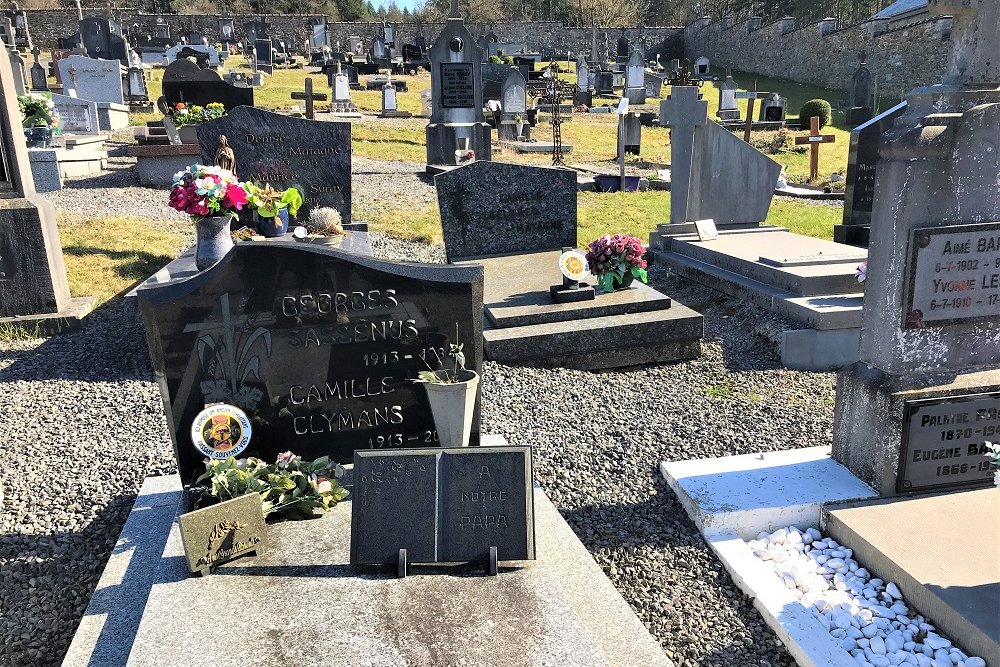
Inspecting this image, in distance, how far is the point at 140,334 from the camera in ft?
21.1

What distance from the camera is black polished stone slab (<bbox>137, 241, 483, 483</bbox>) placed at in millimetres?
3531

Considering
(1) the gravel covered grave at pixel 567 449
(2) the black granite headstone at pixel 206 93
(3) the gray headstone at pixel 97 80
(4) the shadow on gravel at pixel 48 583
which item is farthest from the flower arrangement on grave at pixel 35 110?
(4) the shadow on gravel at pixel 48 583

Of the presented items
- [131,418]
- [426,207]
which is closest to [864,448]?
[131,418]

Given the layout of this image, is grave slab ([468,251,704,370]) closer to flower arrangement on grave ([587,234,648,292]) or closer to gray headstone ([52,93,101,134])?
flower arrangement on grave ([587,234,648,292])

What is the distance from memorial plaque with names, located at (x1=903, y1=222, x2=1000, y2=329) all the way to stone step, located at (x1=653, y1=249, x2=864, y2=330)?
2534 mm

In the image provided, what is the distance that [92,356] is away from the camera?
20.3 ft

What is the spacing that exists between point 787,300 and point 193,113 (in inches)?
481

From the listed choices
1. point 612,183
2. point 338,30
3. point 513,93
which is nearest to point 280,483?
point 612,183

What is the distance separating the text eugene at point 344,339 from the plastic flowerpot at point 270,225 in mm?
4264

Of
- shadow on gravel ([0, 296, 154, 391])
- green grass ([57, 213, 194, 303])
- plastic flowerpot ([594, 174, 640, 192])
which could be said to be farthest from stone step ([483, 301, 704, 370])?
plastic flowerpot ([594, 174, 640, 192])

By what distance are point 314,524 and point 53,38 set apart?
1949 inches

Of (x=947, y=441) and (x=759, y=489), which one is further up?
(x=947, y=441)

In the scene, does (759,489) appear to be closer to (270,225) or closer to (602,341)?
(602,341)

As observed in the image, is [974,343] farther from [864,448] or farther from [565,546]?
[565,546]
